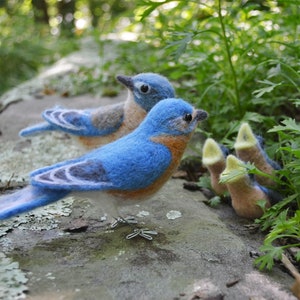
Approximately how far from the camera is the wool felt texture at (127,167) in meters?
1.67

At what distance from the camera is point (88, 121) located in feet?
7.82

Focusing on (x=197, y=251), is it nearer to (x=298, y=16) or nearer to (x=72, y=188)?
(x=72, y=188)

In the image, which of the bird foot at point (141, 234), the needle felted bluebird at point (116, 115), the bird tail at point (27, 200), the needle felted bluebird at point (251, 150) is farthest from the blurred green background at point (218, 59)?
the bird tail at point (27, 200)

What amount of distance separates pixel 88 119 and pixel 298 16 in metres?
1.40

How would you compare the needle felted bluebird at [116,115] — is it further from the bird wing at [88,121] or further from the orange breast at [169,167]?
the orange breast at [169,167]

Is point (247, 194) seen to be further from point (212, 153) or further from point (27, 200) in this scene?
point (27, 200)

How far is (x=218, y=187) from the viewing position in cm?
238

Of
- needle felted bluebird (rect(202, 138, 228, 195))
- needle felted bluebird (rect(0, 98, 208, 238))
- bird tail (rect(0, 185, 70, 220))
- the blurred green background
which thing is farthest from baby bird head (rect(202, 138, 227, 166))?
bird tail (rect(0, 185, 70, 220))

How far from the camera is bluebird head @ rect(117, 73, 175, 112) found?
2.24m

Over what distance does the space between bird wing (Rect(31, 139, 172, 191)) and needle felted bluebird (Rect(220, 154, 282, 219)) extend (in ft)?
1.27

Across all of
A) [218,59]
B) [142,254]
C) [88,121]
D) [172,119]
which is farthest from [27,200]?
[218,59]

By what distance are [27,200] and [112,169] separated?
0.33 metres

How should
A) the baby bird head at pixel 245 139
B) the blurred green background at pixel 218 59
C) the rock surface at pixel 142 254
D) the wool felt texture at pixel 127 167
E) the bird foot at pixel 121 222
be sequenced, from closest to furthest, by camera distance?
the rock surface at pixel 142 254 → the wool felt texture at pixel 127 167 → the bird foot at pixel 121 222 → the baby bird head at pixel 245 139 → the blurred green background at pixel 218 59

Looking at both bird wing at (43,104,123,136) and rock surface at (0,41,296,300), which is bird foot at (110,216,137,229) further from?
bird wing at (43,104,123,136)
